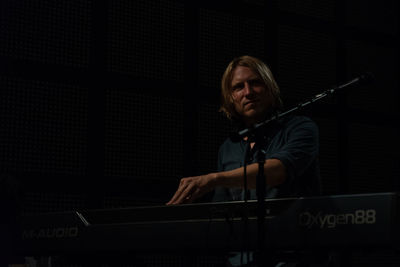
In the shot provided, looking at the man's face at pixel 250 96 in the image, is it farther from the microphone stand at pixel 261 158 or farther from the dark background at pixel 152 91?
the dark background at pixel 152 91

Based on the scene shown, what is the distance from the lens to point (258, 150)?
1848mm

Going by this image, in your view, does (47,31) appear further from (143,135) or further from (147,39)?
(143,135)

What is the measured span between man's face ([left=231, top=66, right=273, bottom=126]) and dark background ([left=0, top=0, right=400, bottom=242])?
1358 mm

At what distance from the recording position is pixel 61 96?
3629 millimetres

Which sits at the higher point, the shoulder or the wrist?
the shoulder

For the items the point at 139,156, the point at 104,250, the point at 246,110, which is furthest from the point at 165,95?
the point at 104,250

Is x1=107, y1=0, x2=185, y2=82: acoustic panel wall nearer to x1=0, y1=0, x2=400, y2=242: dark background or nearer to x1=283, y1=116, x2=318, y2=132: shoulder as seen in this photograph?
x1=0, y1=0, x2=400, y2=242: dark background

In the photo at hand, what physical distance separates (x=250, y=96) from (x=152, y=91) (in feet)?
4.93

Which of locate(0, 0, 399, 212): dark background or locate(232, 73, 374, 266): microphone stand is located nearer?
locate(232, 73, 374, 266): microphone stand

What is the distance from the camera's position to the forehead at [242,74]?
254 cm

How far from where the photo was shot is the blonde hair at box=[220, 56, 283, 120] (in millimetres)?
2496

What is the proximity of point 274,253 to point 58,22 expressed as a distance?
2382 millimetres

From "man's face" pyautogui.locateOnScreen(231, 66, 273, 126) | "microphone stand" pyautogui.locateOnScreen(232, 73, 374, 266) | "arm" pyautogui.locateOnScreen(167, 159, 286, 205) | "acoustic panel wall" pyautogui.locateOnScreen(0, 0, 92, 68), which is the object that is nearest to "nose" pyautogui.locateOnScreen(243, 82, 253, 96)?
"man's face" pyautogui.locateOnScreen(231, 66, 273, 126)

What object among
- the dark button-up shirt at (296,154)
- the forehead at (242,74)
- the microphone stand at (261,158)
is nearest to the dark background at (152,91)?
the forehead at (242,74)
